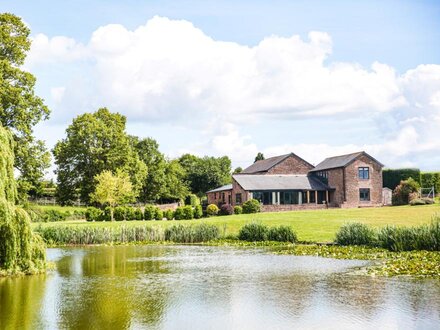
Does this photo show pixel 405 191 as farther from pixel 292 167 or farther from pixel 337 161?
pixel 292 167

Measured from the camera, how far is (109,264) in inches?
979

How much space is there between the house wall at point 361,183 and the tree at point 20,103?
36796mm

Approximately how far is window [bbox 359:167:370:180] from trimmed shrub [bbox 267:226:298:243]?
3070 centimetres

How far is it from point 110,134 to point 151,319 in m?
47.8

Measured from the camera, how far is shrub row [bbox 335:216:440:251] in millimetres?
25531

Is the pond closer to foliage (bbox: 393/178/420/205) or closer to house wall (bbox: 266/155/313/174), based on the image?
foliage (bbox: 393/178/420/205)

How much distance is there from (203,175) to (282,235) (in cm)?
5854

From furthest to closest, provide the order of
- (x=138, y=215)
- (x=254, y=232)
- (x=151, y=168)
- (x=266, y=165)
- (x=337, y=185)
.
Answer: (x=151, y=168), (x=266, y=165), (x=337, y=185), (x=138, y=215), (x=254, y=232)

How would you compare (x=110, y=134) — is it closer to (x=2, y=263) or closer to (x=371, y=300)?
(x=2, y=263)

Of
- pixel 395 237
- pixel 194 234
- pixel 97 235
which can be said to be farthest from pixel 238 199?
pixel 395 237

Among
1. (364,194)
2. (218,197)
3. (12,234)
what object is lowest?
(12,234)

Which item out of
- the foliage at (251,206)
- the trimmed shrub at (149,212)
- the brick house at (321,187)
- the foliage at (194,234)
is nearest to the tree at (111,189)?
the trimmed shrub at (149,212)

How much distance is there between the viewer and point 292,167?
6694 cm

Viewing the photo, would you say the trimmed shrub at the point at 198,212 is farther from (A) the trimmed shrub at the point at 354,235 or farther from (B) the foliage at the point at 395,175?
(B) the foliage at the point at 395,175
